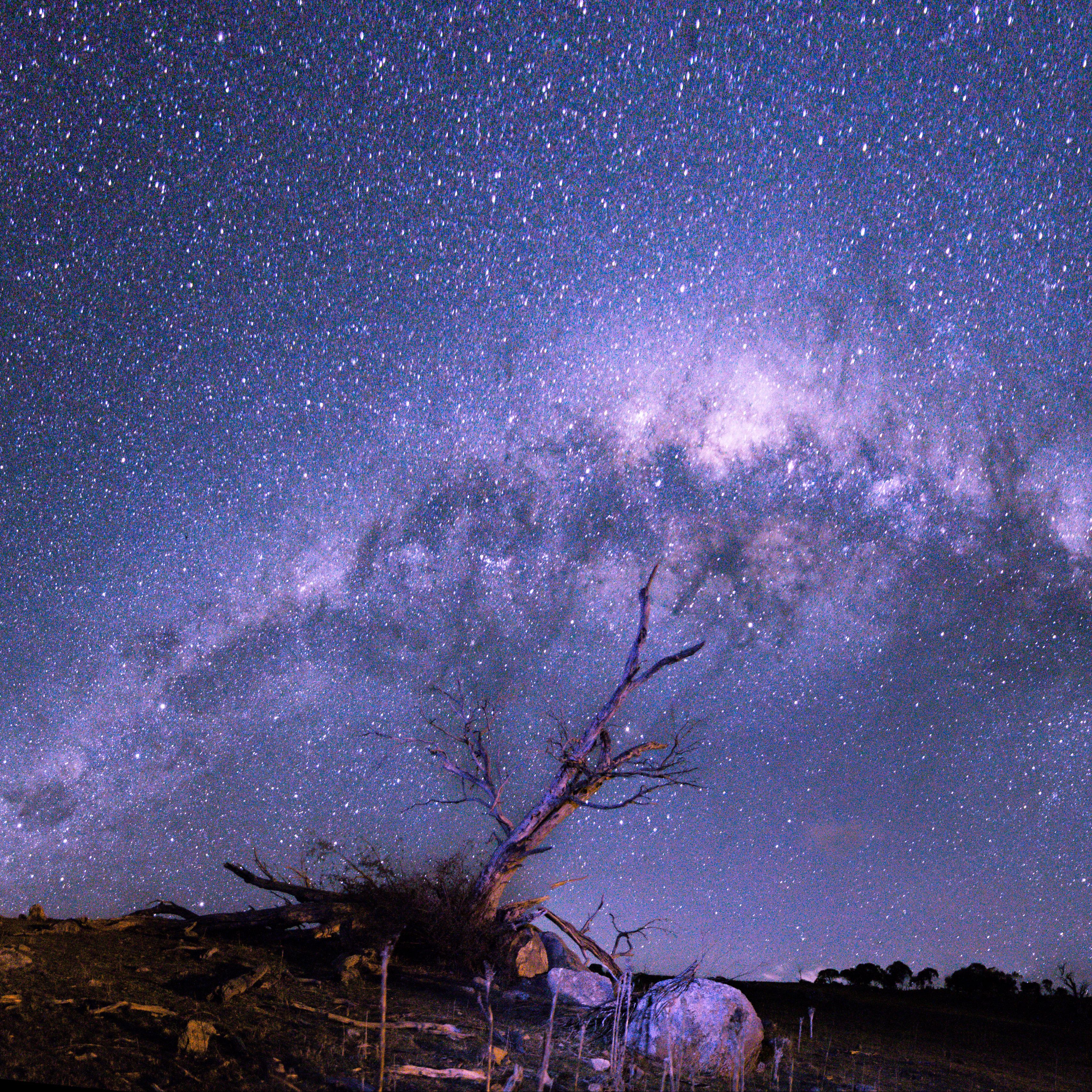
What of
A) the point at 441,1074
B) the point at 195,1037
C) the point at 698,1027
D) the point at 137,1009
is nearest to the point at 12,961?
the point at 137,1009

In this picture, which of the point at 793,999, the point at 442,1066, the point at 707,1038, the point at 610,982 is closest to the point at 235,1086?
the point at 442,1066

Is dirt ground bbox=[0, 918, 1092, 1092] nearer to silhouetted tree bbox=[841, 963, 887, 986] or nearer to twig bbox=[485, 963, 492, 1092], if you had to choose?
twig bbox=[485, 963, 492, 1092]

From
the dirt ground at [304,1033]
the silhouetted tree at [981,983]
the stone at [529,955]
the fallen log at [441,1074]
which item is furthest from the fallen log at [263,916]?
the silhouetted tree at [981,983]

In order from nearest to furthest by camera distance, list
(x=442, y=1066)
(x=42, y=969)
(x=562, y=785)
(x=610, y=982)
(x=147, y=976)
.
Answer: (x=442, y=1066) < (x=42, y=969) < (x=147, y=976) < (x=610, y=982) < (x=562, y=785)

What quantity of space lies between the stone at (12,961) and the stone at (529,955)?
712 cm

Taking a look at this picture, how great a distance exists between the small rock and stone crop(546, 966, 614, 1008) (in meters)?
5.44

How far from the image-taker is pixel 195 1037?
554 centimetres

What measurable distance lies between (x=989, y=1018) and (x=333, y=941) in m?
14.4

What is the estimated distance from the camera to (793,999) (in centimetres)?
1677

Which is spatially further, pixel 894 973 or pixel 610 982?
pixel 894 973

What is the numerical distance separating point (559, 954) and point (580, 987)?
135 inches

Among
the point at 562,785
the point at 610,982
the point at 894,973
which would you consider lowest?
the point at 894,973

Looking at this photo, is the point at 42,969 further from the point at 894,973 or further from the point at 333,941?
the point at 894,973

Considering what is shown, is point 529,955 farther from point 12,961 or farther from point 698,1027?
point 12,961
